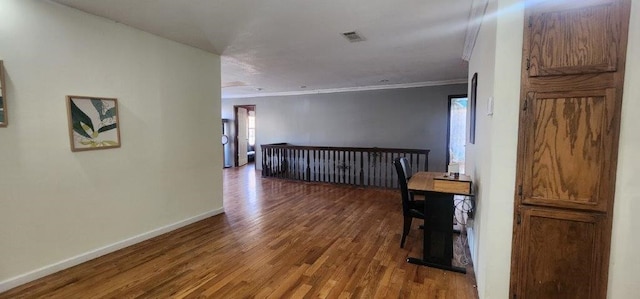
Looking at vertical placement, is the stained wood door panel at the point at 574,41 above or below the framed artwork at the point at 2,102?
above

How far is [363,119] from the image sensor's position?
7.66 metres

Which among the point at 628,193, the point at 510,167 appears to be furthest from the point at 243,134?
the point at 628,193

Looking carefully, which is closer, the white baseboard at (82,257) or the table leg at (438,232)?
the white baseboard at (82,257)

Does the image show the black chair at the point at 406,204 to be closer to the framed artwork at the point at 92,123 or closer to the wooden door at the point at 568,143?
the wooden door at the point at 568,143

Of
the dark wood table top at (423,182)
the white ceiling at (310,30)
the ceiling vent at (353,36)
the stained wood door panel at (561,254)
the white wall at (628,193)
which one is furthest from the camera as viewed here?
the ceiling vent at (353,36)

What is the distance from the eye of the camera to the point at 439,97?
677 centimetres

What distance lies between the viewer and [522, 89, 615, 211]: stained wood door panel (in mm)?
1642

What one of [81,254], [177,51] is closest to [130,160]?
[81,254]

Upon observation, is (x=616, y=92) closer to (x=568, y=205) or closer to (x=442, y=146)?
(x=568, y=205)

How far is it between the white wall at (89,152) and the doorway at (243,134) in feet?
18.5

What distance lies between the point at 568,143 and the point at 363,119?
6.02m

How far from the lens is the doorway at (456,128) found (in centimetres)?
669

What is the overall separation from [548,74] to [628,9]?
1.51 feet

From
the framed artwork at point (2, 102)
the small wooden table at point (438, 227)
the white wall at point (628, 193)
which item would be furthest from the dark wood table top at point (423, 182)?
the framed artwork at point (2, 102)
